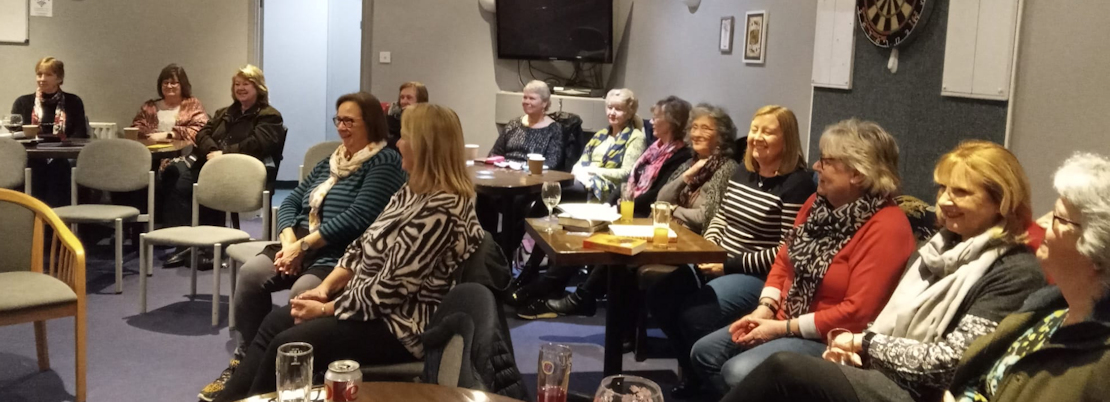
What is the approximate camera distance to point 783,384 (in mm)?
2312

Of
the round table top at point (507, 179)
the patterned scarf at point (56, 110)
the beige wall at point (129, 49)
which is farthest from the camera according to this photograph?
the beige wall at point (129, 49)

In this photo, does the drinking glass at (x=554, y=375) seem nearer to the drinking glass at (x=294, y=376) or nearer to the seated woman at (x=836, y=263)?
the drinking glass at (x=294, y=376)

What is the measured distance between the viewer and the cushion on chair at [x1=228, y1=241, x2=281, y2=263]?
426cm

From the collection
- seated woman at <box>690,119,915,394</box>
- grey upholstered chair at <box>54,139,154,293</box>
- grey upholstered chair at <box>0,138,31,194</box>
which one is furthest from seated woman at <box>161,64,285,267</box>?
seated woman at <box>690,119,915,394</box>

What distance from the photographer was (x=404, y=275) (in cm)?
267

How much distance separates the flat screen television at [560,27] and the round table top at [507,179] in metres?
2.26

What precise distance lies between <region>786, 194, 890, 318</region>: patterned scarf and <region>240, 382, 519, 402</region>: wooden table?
59.5 inches

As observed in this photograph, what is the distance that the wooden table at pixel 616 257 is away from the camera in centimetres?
312

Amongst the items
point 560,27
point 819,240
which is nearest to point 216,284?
point 819,240

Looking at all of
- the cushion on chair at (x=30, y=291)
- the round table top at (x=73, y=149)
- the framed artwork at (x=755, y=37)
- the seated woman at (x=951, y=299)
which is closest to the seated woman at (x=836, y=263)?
A: the seated woman at (x=951, y=299)

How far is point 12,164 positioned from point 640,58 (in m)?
4.15

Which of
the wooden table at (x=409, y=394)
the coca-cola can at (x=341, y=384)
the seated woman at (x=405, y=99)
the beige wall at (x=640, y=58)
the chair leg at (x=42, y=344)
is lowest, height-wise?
the chair leg at (x=42, y=344)

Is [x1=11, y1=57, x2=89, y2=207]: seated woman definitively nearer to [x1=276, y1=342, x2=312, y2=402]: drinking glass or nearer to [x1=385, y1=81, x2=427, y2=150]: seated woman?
[x1=385, y1=81, x2=427, y2=150]: seated woman

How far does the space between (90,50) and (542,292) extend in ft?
15.5
